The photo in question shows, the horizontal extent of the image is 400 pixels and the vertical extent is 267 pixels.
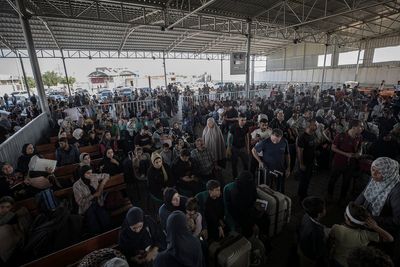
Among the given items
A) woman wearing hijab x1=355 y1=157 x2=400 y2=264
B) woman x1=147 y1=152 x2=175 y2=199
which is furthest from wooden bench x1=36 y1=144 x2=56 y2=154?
woman wearing hijab x1=355 y1=157 x2=400 y2=264

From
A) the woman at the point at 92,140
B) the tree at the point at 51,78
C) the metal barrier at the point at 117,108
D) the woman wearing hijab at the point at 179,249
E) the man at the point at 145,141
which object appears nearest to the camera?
the woman wearing hijab at the point at 179,249

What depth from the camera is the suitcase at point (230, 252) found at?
2.59 meters

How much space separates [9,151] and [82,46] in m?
15.3

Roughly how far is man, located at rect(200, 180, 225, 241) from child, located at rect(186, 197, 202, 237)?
0.65 feet

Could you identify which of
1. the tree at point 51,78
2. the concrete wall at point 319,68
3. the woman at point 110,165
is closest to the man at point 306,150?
the woman at point 110,165

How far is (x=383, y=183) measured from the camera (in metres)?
2.46

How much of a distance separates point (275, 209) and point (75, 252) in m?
2.68

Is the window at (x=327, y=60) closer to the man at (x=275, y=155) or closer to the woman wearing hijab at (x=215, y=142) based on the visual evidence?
the woman wearing hijab at (x=215, y=142)

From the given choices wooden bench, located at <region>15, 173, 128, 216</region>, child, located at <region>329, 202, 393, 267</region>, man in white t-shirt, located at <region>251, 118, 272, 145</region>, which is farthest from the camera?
man in white t-shirt, located at <region>251, 118, 272, 145</region>

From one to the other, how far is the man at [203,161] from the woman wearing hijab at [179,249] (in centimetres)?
227

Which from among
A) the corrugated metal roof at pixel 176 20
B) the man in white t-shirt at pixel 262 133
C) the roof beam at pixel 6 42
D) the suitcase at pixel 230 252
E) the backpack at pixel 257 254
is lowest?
the backpack at pixel 257 254

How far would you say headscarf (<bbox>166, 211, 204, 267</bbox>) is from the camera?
1.88 metres

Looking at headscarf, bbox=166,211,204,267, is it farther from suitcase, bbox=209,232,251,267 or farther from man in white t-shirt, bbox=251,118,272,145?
man in white t-shirt, bbox=251,118,272,145

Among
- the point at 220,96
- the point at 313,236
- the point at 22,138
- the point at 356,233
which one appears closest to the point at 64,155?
the point at 22,138
